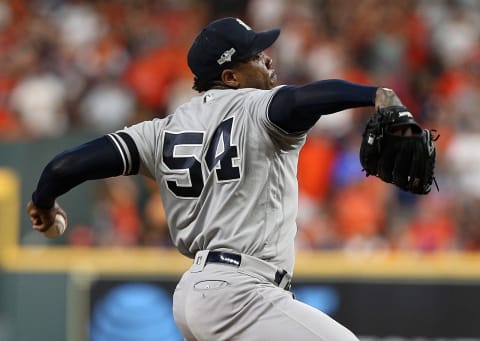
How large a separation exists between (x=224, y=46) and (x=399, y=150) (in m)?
0.93

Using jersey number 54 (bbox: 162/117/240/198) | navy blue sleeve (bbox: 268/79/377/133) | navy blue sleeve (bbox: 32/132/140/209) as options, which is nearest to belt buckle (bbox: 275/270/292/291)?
jersey number 54 (bbox: 162/117/240/198)

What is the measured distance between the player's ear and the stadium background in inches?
161

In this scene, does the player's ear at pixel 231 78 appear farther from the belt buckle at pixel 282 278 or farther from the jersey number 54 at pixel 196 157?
the belt buckle at pixel 282 278

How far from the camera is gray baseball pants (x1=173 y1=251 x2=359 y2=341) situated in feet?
12.8

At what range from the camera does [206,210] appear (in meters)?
4.20

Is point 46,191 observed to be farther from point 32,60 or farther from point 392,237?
point 32,60

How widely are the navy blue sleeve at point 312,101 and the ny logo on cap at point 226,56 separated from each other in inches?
17.3

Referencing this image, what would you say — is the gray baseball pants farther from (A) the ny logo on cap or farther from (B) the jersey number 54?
(A) the ny logo on cap

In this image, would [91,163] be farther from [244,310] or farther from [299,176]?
[299,176]

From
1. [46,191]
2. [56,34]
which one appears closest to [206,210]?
[46,191]

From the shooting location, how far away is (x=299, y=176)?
9477mm

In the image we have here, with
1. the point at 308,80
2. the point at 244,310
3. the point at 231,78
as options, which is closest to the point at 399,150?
the point at 244,310

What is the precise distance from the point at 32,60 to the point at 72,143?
6.78 feet

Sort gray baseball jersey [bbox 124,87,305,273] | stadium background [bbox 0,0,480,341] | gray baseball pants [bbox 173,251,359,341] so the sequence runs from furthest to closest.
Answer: stadium background [bbox 0,0,480,341] < gray baseball jersey [bbox 124,87,305,273] < gray baseball pants [bbox 173,251,359,341]
